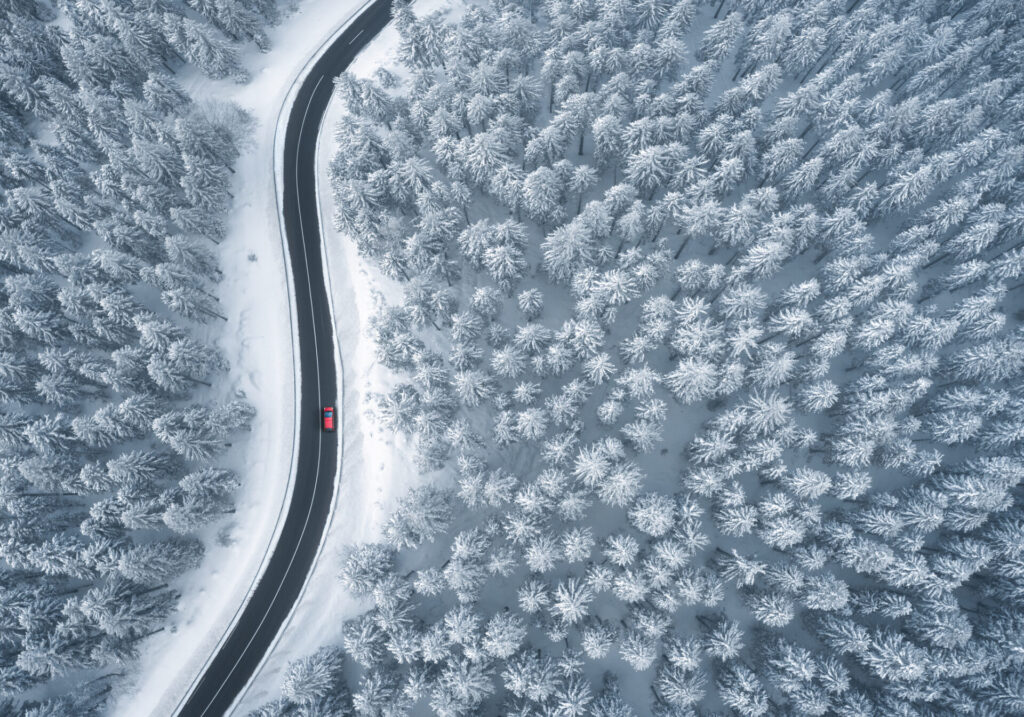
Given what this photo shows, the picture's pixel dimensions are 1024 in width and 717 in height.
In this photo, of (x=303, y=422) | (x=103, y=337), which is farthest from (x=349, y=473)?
(x=103, y=337)

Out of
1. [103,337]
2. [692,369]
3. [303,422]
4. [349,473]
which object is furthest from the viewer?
[303,422]

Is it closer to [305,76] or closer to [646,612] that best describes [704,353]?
[646,612]

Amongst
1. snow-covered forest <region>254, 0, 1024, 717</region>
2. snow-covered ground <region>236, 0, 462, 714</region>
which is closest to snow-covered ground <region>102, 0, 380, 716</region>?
snow-covered ground <region>236, 0, 462, 714</region>

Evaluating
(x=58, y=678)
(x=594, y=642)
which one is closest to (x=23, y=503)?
(x=58, y=678)

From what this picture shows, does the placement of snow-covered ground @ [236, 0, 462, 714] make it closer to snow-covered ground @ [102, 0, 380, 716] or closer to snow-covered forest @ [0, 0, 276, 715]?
snow-covered ground @ [102, 0, 380, 716]

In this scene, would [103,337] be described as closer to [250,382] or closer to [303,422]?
[250,382]
